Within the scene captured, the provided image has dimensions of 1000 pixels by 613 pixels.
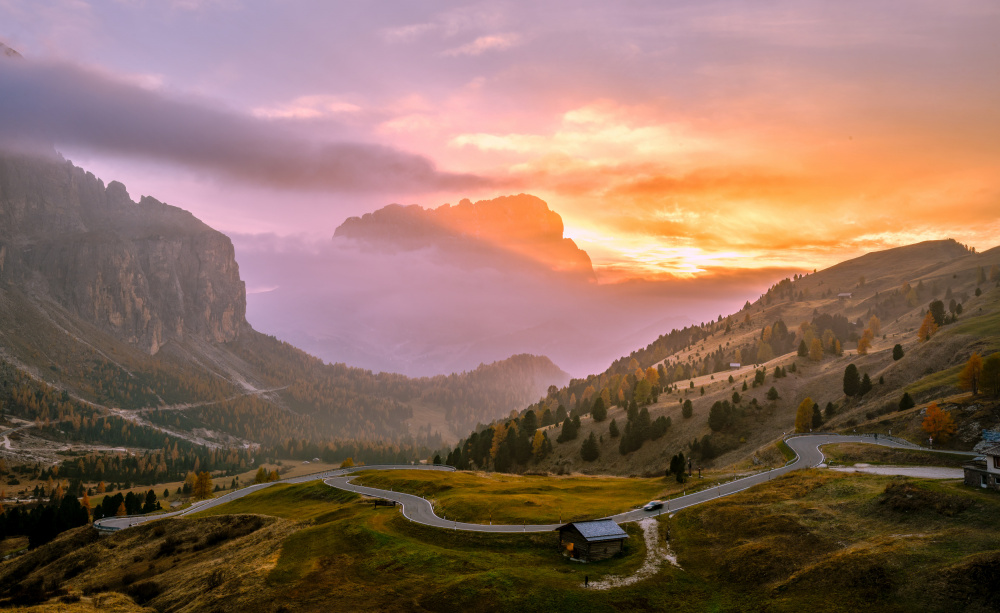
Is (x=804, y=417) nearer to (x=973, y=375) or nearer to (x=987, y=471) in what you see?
(x=973, y=375)

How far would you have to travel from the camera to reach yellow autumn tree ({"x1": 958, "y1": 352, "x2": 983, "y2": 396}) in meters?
106

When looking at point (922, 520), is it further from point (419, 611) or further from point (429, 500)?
point (429, 500)

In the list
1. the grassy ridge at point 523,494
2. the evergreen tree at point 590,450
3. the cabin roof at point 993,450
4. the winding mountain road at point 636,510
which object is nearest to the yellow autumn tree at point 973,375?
the winding mountain road at point 636,510

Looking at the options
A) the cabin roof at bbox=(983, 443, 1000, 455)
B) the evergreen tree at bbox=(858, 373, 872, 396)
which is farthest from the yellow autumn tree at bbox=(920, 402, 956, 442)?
the evergreen tree at bbox=(858, 373, 872, 396)

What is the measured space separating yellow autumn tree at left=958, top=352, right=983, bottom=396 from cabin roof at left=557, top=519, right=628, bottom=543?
83.7m

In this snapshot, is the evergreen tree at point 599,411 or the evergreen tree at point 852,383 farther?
the evergreen tree at point 599,411

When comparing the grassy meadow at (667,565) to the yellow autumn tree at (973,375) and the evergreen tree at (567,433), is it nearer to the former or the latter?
the yellow autumn tree at (973,375)

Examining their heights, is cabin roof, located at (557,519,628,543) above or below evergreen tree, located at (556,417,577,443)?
above

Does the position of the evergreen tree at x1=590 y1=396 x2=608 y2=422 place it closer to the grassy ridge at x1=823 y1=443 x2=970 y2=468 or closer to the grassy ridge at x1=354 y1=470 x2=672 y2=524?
the grassy ridge at x1=354 y1=470 x2=672 y2=524

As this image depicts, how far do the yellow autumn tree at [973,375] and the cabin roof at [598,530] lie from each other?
83.7 metres

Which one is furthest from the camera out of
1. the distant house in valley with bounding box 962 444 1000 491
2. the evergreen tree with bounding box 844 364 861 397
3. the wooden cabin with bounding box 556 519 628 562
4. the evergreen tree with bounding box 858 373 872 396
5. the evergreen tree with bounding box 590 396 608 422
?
the evergreen tree with bounding box 590 396 608 422

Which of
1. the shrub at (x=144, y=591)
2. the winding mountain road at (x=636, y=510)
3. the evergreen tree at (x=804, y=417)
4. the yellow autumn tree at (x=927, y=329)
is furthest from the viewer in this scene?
the yellow autumn tree at (x=927, y=329)

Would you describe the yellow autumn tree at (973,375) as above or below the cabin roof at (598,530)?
above

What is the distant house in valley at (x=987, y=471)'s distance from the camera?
60.7m
